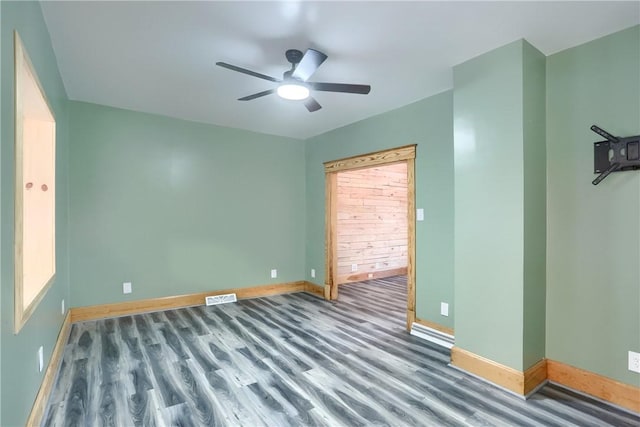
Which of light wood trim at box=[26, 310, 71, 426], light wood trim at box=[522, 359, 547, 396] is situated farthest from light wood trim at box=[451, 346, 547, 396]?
light wood trim at box=[26, 310, 71, 426]

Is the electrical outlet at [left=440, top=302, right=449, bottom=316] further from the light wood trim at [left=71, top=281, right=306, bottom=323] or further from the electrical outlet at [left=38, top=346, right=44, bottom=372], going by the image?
the electrical outlet at [left=38, top=346, right=44, bottom=372]

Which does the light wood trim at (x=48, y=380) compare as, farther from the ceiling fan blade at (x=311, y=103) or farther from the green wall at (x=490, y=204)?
the green wall at (x=490, y=204)

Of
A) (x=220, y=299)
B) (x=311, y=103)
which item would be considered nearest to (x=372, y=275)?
(x=220, y=299)

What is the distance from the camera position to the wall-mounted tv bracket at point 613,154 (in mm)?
2016

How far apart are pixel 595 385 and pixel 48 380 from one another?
150 inches

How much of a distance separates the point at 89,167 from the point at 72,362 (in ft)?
7.05

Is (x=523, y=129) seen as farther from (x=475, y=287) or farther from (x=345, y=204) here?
(x=345, y=204)

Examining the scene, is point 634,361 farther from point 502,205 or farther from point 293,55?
point 293,55

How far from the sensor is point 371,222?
618 centimetres

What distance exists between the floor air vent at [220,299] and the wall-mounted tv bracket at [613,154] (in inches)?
164

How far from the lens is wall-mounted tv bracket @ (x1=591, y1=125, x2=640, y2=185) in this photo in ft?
6.61

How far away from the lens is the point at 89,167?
3.62m

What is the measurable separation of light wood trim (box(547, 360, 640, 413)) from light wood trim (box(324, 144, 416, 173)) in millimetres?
2270

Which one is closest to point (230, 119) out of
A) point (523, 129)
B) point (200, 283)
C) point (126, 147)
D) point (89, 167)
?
point (126, 147)
